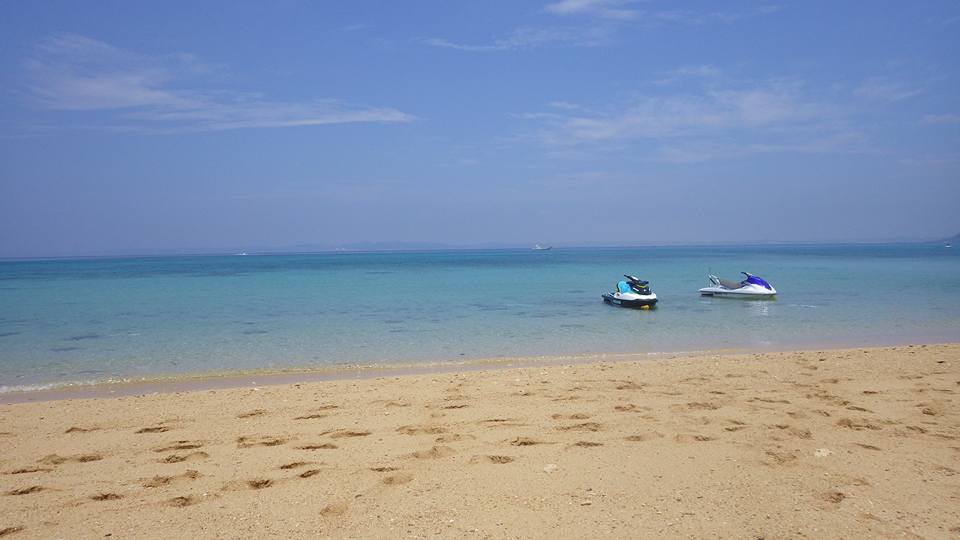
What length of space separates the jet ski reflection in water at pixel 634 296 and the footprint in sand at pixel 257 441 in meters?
17.9

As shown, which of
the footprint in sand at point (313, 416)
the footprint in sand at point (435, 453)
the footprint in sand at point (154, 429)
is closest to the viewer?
the footprint in sand at point (435, 453)

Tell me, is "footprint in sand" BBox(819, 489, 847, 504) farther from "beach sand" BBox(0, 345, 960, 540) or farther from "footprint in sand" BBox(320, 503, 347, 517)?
"footprint in sand" BBox(320, 503, 347, 517)

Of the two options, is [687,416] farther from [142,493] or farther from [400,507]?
[142,493]

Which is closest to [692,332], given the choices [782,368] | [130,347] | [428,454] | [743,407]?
[782,368]

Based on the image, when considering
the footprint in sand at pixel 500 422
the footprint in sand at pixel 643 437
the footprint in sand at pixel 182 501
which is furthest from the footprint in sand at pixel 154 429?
the footprint in sand at pixel 643 437

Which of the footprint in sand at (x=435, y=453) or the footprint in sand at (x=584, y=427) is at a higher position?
the footprint in sand at (x=584, y=427)

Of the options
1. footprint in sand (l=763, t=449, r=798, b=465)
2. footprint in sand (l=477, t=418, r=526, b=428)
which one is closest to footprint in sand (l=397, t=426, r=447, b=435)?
footprint in sand (l=477, t=418, r=526, b=428)

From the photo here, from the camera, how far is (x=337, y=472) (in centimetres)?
554

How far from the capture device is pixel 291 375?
11773 millimetres

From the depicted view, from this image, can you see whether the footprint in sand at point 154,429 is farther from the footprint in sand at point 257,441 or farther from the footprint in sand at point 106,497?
the footprint in sand at point 106,497

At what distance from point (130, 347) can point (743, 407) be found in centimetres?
1439

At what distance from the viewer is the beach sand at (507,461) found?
4.43 metres

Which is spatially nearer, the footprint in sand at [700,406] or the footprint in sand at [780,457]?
the footprint in sand at [780,457]

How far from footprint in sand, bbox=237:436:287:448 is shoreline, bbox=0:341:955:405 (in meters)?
4.22
